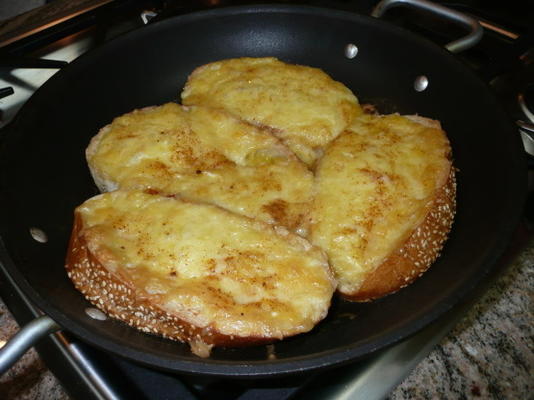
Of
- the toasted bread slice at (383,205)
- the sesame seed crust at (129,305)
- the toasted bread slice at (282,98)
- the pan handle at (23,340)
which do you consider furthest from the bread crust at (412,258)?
the pan handle at (23,340)

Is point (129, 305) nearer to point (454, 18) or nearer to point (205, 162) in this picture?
point (205, 162)

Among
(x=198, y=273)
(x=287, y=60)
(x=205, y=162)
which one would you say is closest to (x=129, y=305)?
(x=198, y=273)

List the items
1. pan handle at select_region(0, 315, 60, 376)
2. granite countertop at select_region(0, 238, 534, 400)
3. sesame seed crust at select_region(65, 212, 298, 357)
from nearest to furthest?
pan handle at select_region(0, 315, 60, 376), sesame seed crust at select_region(65, 212, 298, 357), granite countertop at select_region(0, 238, 534, 400)

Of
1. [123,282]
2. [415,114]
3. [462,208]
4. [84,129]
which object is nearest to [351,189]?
[462,208]

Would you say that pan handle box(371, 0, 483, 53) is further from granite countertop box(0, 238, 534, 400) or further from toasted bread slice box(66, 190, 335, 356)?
toasted bread slice box(66, 190, 335, 356)

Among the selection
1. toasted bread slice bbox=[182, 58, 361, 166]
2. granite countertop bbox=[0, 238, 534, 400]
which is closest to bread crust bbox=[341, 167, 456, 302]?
granite countertop bbox=[0, 238, 534, 400]

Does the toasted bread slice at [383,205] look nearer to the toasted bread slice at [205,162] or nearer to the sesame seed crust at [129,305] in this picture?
the toasted bread slice at [205,162]

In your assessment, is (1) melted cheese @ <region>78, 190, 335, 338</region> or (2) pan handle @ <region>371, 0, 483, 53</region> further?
(2) pan handle @ <region>371, 0, 483, 53</region>
